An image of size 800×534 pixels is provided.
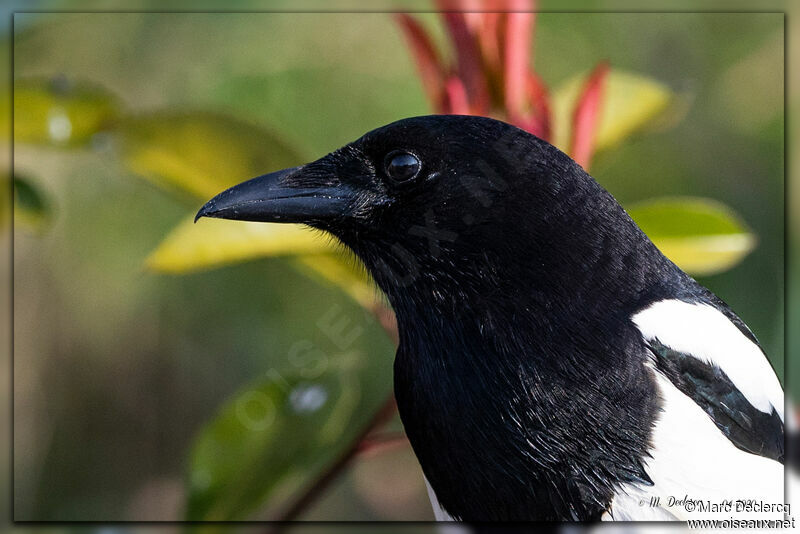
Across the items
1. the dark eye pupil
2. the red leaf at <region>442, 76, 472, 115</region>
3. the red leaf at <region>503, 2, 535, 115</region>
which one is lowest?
the dark eye pupil

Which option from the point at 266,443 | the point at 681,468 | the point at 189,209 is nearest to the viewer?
the point at 681,468

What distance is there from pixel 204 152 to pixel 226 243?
0.11 m

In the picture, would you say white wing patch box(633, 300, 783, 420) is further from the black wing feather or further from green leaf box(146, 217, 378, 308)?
green leaf box(146, 217, 378, 308)

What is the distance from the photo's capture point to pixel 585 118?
26.3 inches

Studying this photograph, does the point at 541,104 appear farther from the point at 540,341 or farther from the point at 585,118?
the point at 540,341

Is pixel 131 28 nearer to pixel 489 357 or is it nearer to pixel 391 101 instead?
pixel 391 101

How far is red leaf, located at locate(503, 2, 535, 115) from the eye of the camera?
68 centimetres

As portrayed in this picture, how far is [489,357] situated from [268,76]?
2.13ft

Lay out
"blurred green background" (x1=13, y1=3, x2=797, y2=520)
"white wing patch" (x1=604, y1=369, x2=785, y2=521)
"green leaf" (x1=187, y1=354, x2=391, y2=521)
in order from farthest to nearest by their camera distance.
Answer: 1. "blurred green background" (x1=13, y1=3, x2=797, y2=520)
2. "green leaf" (x1=187, y1=354, x2=391, y2=521)
3. "white wing patch" (x1=604, y1=369, x2=785, y2=521)

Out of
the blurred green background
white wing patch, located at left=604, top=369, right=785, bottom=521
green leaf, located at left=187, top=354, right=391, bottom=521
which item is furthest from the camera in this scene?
the blurred green background

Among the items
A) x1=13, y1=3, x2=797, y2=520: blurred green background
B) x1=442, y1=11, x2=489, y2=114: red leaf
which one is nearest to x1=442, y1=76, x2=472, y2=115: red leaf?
x1=442, y1=11, x2=489, y2=114: red leaf

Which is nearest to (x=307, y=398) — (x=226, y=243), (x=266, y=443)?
(x=266, y=443)

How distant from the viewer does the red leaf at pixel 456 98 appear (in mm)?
670

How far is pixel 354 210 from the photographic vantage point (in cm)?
66
